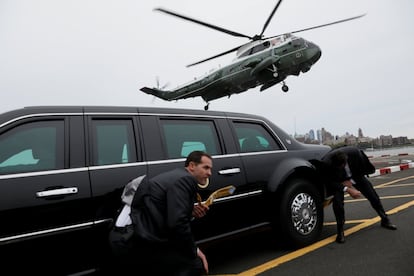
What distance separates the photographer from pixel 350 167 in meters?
5.08

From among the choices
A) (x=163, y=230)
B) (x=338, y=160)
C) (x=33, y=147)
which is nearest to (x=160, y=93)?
(x=338, y=160)

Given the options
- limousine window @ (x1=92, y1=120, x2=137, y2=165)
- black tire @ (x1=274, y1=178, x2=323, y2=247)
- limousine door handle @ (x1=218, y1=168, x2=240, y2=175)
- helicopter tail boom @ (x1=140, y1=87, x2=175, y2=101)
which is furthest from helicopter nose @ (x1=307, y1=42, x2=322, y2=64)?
limousine window @ (x1=92, y1=120, x2=137, y2=165)

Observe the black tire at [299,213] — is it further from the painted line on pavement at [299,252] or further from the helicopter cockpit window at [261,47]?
the helicopter cockpit window at [261,47]

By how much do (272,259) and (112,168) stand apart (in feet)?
7.07

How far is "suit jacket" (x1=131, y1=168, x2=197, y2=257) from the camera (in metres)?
2.23

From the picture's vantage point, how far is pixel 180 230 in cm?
223

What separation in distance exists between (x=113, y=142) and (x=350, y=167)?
352cm

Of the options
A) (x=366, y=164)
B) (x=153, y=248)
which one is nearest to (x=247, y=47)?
(x=366, y=164)

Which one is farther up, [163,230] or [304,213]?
[163,230]

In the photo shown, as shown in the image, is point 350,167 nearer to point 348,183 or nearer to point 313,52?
point 348,183

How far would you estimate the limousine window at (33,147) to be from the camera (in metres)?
2.60

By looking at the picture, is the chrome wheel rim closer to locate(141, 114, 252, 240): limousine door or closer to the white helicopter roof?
locate(141, 114, 252, 240): limousine door

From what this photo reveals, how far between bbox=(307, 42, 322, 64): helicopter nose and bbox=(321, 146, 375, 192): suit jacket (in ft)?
59.8

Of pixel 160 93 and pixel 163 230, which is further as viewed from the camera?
pixel 160 93
